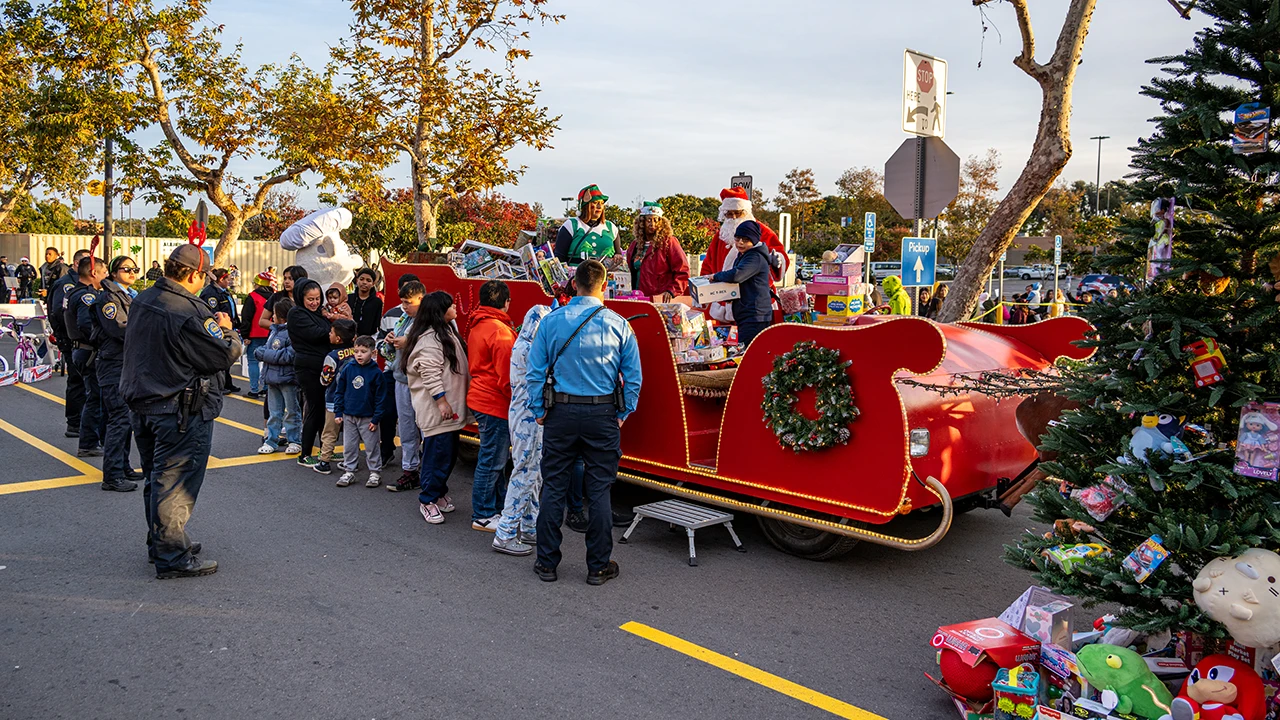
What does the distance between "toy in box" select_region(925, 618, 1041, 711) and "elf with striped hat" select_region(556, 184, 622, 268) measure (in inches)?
201

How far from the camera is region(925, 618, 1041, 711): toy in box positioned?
371 cm

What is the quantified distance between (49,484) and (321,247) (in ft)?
21.0

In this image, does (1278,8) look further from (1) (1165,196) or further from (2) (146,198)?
(2) (146,198)

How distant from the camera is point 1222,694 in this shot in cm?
321

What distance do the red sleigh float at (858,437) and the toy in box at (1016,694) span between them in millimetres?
1273

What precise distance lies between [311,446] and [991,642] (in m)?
6.51

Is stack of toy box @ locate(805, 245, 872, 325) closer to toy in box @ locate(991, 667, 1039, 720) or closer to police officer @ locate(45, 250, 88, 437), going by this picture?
toy in box @ locate(991, 667, 1039, 720)

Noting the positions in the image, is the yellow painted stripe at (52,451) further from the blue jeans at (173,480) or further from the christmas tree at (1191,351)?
the christmas tree at (1191,351)

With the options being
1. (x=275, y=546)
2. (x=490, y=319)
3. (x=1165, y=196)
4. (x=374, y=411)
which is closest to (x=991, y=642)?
(x=1165, y=196)

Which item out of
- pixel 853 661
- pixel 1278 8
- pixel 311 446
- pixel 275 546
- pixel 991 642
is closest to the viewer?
pixel 1278 8

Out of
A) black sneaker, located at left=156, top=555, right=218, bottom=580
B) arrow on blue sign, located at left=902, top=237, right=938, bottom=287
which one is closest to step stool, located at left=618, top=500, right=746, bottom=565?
black sneaker, located at left=156, top=555, right=218, bottom=580

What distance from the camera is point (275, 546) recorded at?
592 cm

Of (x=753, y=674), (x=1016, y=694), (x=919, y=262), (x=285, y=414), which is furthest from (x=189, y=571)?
(x=919, y=262)

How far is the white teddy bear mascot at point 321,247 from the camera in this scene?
1284 centimetres
